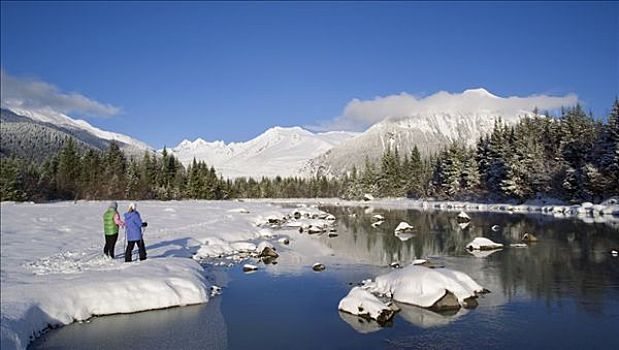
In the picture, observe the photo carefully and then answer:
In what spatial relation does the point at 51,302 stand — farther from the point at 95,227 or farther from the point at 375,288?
the point at 95,227

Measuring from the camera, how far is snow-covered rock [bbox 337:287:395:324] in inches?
516

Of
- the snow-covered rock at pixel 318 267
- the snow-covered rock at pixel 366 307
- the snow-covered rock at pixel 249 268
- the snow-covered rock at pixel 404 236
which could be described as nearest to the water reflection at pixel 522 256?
the snow-covered rock at pixel 404 236

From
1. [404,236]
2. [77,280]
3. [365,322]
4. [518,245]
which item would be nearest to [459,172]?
[404,236]

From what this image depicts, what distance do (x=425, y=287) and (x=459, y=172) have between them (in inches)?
3110

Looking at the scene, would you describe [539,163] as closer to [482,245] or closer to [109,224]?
[482,245]

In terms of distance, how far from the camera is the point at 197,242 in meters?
26.8

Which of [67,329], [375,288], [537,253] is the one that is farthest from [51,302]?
[537,253]

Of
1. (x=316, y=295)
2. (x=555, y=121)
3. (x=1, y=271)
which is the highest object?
(x=555, y=121)

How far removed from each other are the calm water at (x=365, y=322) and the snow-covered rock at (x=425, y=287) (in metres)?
0.49

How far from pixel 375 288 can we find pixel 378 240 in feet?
52.1

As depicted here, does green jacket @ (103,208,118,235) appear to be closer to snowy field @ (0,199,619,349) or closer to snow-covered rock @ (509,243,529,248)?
snowy field @ (0,199,619,349)

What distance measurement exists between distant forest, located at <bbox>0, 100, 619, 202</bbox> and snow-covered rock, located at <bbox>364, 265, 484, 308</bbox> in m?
44.8

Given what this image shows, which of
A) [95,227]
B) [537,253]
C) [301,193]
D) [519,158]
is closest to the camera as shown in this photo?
[537,253]

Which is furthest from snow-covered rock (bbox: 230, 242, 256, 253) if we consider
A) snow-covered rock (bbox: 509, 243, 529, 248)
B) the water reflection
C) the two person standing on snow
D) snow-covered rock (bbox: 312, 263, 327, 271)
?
snow-covered rock (bbox: 509, 243, 529, 248)
